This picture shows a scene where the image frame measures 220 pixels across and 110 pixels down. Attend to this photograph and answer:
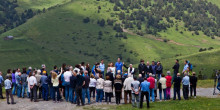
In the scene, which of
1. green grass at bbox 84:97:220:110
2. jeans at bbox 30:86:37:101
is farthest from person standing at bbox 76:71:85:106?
jeans at bbox 30:86:37:101

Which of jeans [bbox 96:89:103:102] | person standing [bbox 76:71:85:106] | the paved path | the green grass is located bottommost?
the paved path

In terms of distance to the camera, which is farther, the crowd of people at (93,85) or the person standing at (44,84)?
the person standing at (44,84)

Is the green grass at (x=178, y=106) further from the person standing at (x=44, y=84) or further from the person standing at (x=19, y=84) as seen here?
the person standing at (x=19, y=84)

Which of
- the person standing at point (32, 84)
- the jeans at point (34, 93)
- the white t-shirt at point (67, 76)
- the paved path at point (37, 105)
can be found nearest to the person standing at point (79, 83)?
the paved path at point (37, 105)

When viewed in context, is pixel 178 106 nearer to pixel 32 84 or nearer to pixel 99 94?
pixel 99 94

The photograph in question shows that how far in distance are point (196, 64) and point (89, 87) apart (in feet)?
490

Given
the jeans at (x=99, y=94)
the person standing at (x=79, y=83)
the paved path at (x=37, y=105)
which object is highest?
the person standing at (x=79, y=83)

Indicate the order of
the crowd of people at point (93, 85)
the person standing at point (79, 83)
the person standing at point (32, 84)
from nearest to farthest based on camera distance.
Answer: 1. the crowd of people at point (93, 85)
2. the person standing at point (79, 83)
3. the person standing at point (32, 84)

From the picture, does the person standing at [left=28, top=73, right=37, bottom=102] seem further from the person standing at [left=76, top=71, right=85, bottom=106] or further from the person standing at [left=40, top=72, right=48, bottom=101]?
the person standing at [left=76, top=71, right=85, bottom=106]

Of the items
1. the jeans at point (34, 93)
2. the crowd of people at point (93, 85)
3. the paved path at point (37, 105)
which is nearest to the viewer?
the crowd of people at point (93, 85)

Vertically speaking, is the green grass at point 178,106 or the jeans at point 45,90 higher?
the jeans at point 45,90

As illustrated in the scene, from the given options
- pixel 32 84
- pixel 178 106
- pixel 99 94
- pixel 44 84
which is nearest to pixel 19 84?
pixel 32 84

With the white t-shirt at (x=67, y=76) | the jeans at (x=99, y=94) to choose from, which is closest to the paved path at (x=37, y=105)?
the jeans at (x=99, y=94)

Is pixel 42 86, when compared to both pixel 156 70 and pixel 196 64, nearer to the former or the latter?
pixel 156 70
